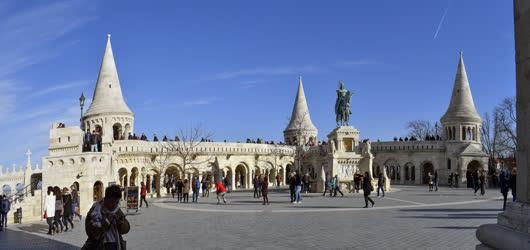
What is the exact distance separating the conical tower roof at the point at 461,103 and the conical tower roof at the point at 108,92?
2898 centimetres

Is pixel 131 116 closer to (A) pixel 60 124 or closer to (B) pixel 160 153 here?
(B) pixel 160 153

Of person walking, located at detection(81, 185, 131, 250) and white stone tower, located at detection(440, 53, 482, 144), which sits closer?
person walking, located at detection(81, 185, 131, 250)

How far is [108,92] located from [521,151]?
147ft

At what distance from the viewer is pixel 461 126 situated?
47844 millimetres

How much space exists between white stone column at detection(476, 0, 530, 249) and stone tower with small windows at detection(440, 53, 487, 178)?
4429cm

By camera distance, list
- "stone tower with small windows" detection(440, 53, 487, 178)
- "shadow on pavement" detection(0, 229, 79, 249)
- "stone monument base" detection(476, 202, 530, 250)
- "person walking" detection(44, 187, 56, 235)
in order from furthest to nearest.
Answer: "stone tower with small windows" detection(440, 53, 487, 178)
"person walking" detection(44, 187, 56, 235)
"shadow on pavement" detection(0, 229, 79, 249)
"stone monument base" detection(476, 202, 530, 250)

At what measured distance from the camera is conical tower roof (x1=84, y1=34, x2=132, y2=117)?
46250 millimetres

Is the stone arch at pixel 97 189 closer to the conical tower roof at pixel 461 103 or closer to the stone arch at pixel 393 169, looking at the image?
the stone arch at pixel 393 169

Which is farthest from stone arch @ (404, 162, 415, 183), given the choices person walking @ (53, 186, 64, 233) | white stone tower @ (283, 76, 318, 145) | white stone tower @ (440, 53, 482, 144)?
person walking @ (53, 186, 64, 233)

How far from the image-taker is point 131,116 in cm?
4738

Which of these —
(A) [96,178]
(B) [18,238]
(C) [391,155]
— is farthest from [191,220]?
(C) [391,155]

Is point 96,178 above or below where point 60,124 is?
below

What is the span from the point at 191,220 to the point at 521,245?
12166 millimetres

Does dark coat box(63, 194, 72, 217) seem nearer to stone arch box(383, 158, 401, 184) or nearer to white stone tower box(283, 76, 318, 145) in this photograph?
stone arch box(383, 158, 401, 184)
